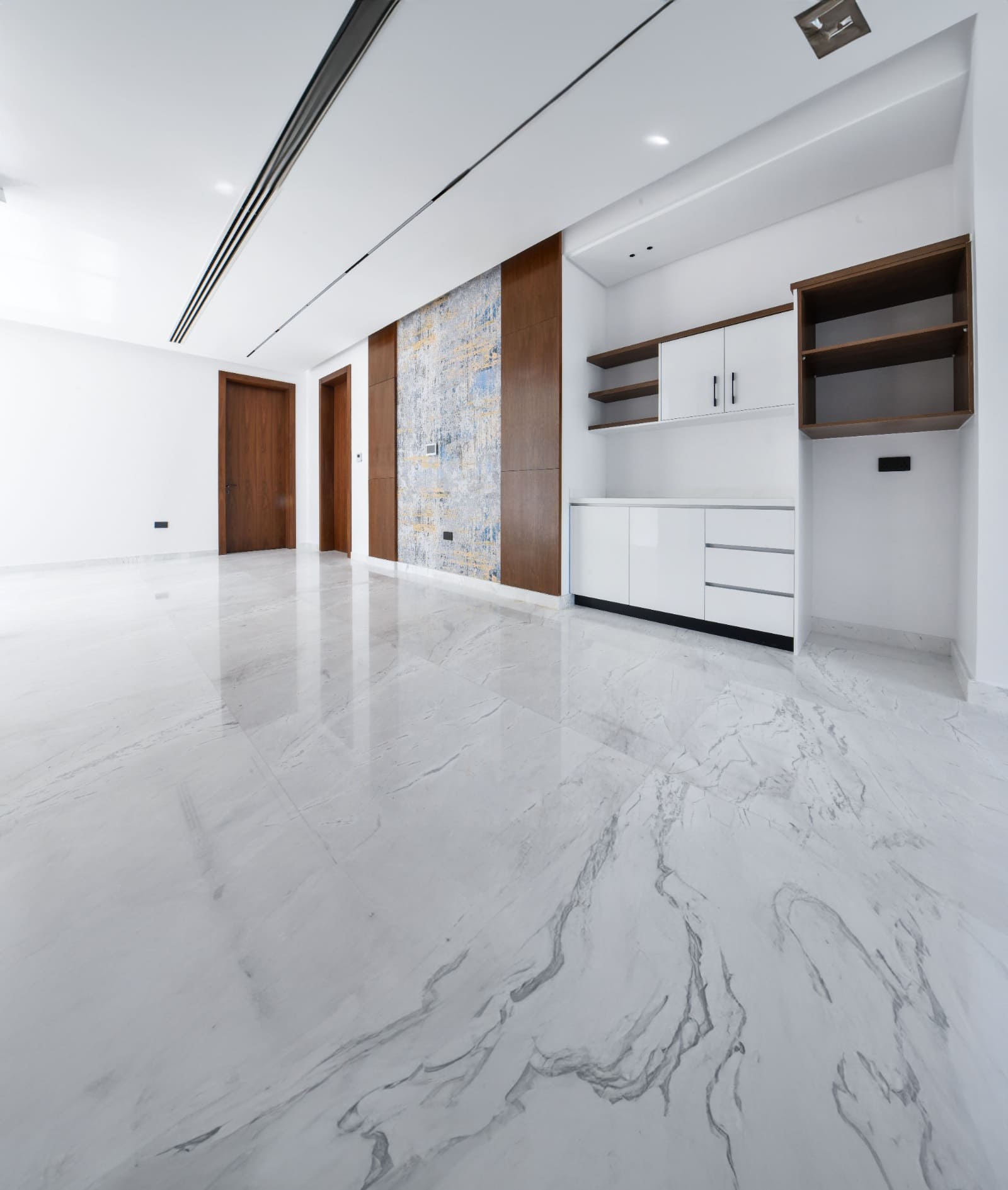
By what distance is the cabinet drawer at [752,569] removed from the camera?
3.01m

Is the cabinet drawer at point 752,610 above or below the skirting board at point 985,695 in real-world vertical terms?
above

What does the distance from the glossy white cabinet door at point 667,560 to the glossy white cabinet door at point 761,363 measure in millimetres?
791

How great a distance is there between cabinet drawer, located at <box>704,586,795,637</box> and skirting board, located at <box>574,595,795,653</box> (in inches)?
1.3

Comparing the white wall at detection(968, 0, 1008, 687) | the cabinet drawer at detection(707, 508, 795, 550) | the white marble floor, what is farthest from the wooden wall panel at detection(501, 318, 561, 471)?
the white marble floor

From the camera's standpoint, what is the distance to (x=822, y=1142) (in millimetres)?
715

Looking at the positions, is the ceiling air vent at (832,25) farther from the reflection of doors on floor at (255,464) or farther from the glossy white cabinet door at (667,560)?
the reflection of doors on floor at (255,464)

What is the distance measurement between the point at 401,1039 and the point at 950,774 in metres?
1.81

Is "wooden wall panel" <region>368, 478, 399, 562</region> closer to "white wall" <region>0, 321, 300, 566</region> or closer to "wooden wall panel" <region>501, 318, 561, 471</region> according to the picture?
"wooden wall panel" <region>501, 318, 561, 471</region>

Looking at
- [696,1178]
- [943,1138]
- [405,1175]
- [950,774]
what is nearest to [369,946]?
[405,1175]

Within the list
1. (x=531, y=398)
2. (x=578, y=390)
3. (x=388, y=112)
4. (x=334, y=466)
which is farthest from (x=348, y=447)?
(x=388, y=112)

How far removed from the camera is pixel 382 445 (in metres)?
6.32

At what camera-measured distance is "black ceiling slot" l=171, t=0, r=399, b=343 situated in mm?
2201

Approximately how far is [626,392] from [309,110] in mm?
2577

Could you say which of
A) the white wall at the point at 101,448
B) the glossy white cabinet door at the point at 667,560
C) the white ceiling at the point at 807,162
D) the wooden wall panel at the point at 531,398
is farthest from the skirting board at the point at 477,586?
the white wall at the point at 101,448
